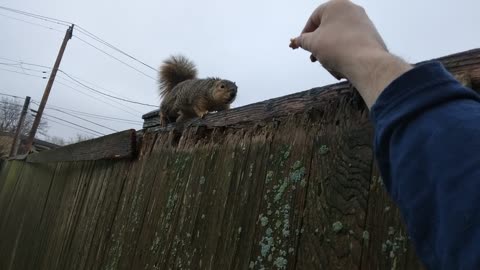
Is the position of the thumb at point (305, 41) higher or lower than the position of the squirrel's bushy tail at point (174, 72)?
lower

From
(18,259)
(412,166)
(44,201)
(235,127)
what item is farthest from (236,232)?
(18,259)

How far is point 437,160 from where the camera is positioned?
478 mm

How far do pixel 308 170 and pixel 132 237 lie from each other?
120 centimetres

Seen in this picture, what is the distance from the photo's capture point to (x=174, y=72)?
14.8 ft

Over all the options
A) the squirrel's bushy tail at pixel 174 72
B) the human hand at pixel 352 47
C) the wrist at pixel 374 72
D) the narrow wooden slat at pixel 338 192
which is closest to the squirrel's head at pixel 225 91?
A: the squirrel's bushy tail at pixel 174 72

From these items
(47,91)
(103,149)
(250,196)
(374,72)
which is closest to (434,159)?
(374,72)

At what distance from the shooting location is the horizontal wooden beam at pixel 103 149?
2.62 meters

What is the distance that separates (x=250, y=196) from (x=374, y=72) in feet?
3.19

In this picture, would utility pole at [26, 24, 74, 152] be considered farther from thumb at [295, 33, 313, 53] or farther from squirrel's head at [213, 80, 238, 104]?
thumb at [295, 33, 313, 53]

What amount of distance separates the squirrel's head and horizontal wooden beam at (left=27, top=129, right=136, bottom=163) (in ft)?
3.06

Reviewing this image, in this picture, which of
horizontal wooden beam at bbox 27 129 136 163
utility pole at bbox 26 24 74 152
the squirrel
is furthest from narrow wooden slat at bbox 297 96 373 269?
utility pole at bbox 26 24 74 152

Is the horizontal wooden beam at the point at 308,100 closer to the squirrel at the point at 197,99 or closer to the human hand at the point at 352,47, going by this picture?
the human hand at the point at 352,47

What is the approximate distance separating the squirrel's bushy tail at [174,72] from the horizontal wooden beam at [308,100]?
2.35 m

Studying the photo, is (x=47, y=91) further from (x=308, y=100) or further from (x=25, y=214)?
(x=308, y=100)
